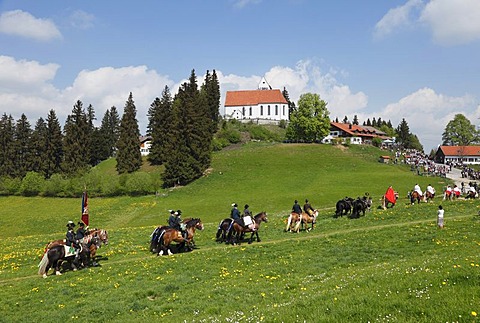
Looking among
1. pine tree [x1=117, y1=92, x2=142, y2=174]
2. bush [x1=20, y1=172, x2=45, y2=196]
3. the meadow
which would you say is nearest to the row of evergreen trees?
pine tree [x1=117, y1=92, x2=142, y2=174]

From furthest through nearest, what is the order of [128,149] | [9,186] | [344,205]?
[128,149]
[9,186]
[344,205]

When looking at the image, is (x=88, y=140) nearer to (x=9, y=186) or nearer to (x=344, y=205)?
(x=9, y=186)

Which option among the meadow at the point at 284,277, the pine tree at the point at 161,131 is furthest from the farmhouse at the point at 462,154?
the meadow at the point at 284,277

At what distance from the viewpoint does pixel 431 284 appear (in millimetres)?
10523

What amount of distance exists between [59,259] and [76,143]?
71.1 metres

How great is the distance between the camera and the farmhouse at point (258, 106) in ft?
458

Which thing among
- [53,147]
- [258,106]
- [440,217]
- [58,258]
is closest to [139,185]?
[53,147]

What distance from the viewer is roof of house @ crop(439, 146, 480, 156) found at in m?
114

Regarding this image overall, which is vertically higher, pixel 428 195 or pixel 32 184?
pixel 428 195

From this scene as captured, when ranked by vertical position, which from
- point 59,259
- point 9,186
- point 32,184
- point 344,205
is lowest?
point 9,186

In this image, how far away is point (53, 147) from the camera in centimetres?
8750

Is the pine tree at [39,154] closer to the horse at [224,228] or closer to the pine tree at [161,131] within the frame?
Result: the pine tree at [161,131]

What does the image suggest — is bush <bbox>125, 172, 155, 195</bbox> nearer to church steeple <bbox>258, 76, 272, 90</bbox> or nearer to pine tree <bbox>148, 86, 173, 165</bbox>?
pine tree <bbox>148, 86, 173, 165</bbox>

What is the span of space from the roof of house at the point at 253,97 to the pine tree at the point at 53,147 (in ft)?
220
